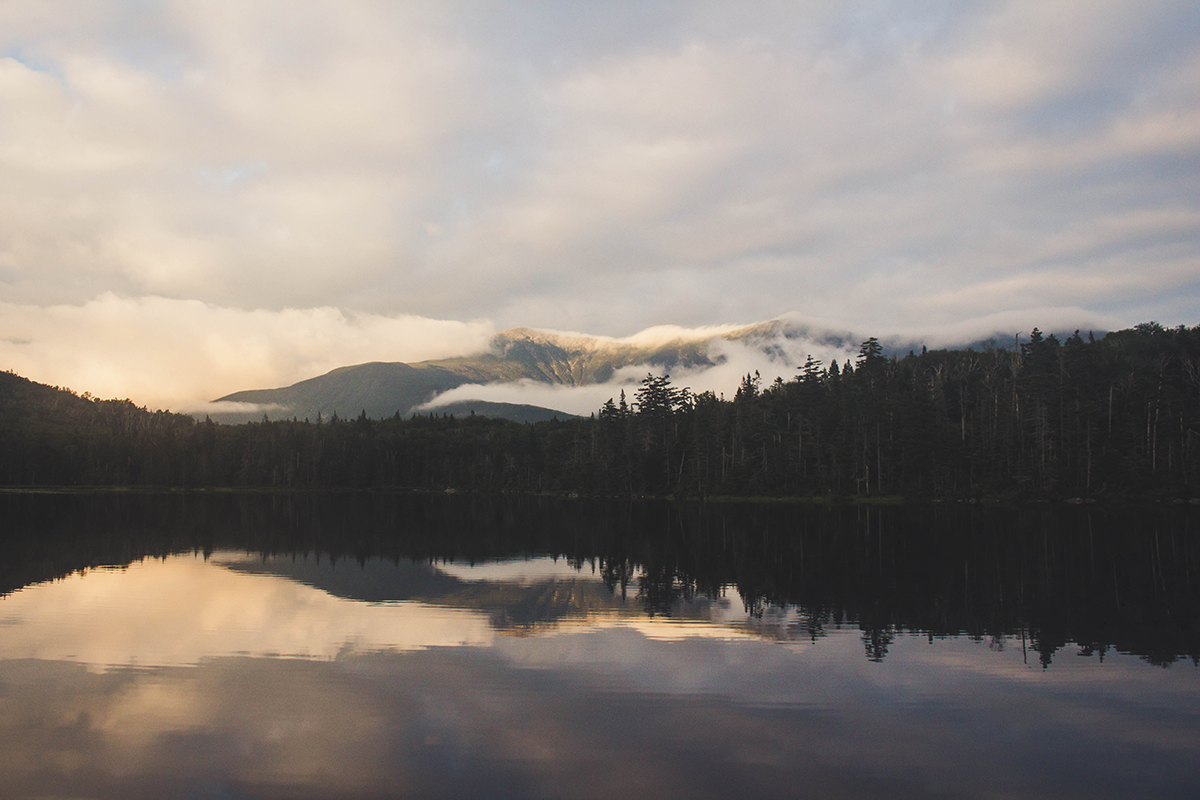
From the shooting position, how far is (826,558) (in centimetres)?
4362

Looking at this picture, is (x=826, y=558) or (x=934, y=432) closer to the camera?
(x=826, y=558)

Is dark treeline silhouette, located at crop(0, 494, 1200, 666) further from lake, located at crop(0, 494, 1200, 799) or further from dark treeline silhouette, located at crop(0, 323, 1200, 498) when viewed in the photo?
dark treeline silhouette, located at crop(0, 323, 1200, 498)

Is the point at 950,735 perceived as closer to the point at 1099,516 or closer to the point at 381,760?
the point at 381,760

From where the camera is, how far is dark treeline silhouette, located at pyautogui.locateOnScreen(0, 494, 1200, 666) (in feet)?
85.4

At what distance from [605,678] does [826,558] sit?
91.2 ft

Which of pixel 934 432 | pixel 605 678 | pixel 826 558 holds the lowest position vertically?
pixel 826 558

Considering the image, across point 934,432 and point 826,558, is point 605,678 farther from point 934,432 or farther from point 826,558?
point 934,432

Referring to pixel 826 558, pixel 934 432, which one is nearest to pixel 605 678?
pixel 826 558

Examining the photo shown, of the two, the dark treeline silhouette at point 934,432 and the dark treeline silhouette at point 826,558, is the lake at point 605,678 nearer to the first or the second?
the dark treeline silhouette at point 826,558

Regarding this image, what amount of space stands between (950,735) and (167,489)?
22347cm

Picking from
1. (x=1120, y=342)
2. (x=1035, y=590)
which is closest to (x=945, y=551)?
(x=1035, y=590)

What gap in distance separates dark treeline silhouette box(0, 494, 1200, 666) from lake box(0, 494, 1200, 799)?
29cm

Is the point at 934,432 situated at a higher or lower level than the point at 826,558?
higher

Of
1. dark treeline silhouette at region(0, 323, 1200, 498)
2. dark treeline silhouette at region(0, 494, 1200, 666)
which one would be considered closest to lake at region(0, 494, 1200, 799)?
dark treeline silhouette at region(0, 494, 1200, 666)
